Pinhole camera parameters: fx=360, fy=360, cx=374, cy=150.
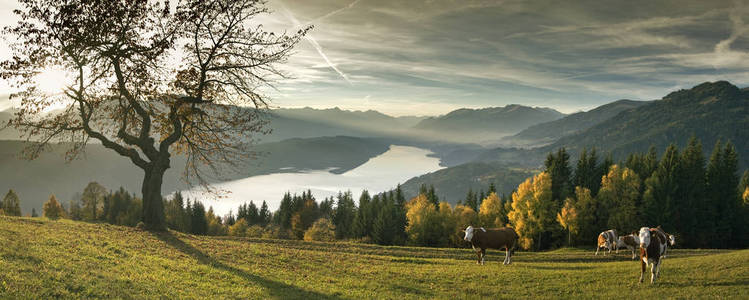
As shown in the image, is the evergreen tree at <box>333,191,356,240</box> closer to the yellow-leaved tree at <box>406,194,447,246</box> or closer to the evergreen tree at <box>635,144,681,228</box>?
the yellow-leaved tree at <box>406,194,447,246</box>

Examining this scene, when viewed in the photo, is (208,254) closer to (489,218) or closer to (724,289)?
(724,289)

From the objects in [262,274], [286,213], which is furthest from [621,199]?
[286,213]

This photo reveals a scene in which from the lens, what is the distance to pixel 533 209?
188 feet

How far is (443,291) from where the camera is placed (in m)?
16.5

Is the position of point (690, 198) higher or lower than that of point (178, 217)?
higher

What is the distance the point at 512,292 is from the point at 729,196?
242 feet

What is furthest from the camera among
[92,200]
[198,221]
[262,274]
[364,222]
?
[198,221]

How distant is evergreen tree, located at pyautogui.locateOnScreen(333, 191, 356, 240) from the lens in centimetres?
10116

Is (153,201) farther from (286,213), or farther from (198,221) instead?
(198,221)

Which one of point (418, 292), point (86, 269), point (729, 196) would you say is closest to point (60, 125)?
point (86, 269)

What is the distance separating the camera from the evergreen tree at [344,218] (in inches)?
3983

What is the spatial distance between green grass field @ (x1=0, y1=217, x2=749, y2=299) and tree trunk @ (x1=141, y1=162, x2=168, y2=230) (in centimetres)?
137

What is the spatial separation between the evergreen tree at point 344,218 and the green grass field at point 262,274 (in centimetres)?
7907

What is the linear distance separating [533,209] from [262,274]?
50891 mm
